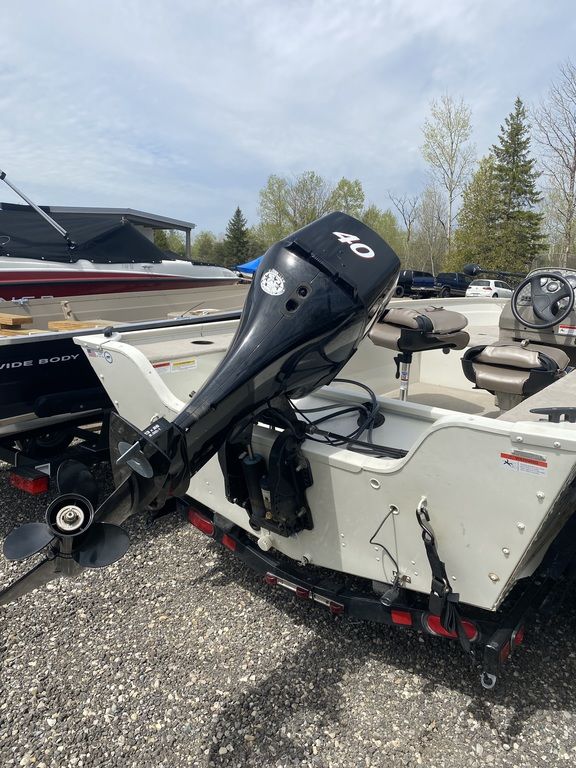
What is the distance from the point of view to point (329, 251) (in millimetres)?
1955

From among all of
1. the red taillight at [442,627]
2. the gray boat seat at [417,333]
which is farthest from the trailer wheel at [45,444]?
the red taillight at [442,627]

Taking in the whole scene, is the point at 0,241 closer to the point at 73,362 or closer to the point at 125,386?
the point at 73,362

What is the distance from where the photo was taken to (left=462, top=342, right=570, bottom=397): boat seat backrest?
2799mm

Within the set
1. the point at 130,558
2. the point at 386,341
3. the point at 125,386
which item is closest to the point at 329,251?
the point at 125,386

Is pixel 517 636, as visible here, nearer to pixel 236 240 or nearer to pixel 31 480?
pixel 31 480

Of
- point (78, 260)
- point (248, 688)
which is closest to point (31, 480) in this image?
point (248, 688)

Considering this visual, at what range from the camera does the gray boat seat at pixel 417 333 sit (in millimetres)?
2998

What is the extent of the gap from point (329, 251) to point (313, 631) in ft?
5.34

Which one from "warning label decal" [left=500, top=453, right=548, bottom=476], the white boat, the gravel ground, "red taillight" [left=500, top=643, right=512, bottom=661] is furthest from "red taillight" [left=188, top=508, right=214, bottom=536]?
"warning label decal" [left=500, top=453, right=548, bottom=476]

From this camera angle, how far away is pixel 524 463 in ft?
4.72

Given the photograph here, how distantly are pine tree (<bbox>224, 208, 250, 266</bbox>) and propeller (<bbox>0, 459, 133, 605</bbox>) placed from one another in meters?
40.8

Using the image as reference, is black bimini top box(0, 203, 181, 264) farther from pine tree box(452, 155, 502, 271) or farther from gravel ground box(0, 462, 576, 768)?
pine tree box(452, 155, 502, 271)

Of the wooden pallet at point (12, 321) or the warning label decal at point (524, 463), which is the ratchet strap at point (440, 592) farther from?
the wooden pallet at point (12, 321)

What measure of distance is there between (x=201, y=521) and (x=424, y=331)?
1.53 metres
